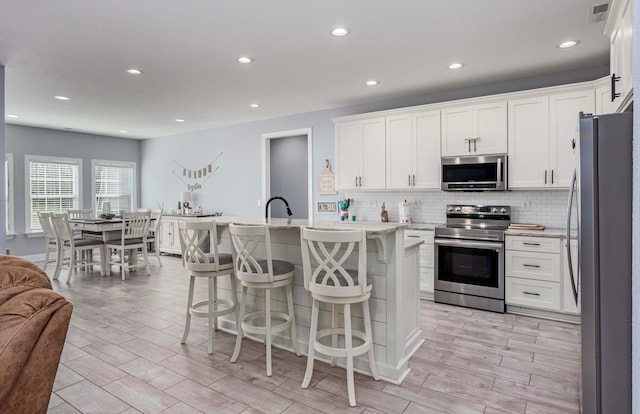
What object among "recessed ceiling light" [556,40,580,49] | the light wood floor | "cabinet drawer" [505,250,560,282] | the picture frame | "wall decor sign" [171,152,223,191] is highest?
"recessed ceiling light" [556,40,580,49]

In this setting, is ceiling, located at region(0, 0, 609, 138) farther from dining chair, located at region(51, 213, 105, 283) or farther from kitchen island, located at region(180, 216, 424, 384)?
dining chair, located at region(51, 213, 105, 283)

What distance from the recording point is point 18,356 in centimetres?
121

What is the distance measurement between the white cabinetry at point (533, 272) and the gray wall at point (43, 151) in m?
8.26

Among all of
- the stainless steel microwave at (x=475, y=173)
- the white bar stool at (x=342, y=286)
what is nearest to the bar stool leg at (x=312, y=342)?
the white bar stool at (x=342, y=286)

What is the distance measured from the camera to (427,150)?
4719 millimetres

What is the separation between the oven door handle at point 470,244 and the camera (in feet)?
13.1

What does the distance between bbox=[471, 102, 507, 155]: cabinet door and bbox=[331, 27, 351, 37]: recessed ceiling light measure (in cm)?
205

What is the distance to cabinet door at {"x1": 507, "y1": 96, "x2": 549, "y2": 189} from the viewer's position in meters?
4.00

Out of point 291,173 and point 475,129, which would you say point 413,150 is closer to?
point 475,129

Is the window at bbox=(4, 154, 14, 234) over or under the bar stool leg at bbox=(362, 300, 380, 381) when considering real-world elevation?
over

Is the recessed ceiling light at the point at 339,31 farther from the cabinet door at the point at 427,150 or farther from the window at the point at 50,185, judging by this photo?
the window at the point at 50,185

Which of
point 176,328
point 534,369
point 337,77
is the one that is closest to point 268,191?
point 337,77

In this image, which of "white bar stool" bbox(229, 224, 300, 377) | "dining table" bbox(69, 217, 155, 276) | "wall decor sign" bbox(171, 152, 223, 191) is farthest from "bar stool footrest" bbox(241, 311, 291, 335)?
"wall decor sign" bbox(171, 152, 223, 191)

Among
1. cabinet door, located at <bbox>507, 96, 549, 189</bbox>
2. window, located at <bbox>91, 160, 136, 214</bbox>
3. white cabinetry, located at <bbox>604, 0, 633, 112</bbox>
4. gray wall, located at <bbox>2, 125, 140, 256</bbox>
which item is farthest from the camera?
window, located at <bbox>91, 160, 136, 214</bbox>
